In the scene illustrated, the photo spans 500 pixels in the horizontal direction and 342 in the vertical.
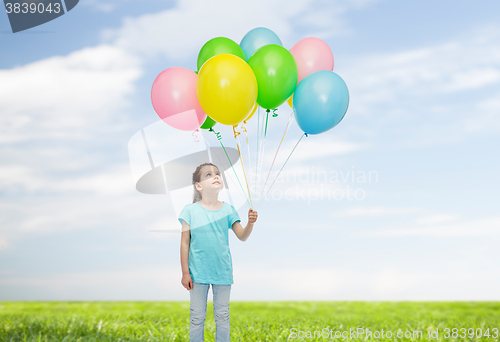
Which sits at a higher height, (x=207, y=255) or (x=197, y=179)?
(x=197, y=179)

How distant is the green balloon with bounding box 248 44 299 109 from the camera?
301 cm

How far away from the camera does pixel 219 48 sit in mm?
3248

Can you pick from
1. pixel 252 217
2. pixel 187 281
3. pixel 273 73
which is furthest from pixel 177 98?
pixel 187 281

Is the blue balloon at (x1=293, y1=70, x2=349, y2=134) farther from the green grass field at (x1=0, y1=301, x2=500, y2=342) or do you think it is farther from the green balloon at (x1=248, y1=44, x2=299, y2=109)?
the green grass field at (x1=0, y1=301, x2=500, y2=342)

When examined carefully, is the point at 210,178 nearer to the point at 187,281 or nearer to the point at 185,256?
the point at 185,256

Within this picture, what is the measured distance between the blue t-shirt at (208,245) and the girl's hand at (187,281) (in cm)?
3

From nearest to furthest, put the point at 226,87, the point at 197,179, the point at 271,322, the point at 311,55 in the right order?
the point at 226,87 < the point at 197,179 < the point at 311,55 < the point at 271,322

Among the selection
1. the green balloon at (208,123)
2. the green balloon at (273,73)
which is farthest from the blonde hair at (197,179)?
the green balloon at (273,73)

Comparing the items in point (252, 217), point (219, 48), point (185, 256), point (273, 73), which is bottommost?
point (185, 256)

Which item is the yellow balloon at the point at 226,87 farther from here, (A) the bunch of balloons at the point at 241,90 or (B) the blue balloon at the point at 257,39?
(B) the blue balloon at the point at 257,39

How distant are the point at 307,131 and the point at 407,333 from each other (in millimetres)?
2513

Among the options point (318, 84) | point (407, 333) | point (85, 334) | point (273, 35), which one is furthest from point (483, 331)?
point (85, 334)

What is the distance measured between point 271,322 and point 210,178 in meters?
2.24

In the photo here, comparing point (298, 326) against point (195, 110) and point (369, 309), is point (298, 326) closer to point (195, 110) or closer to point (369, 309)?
point (369, 309)
